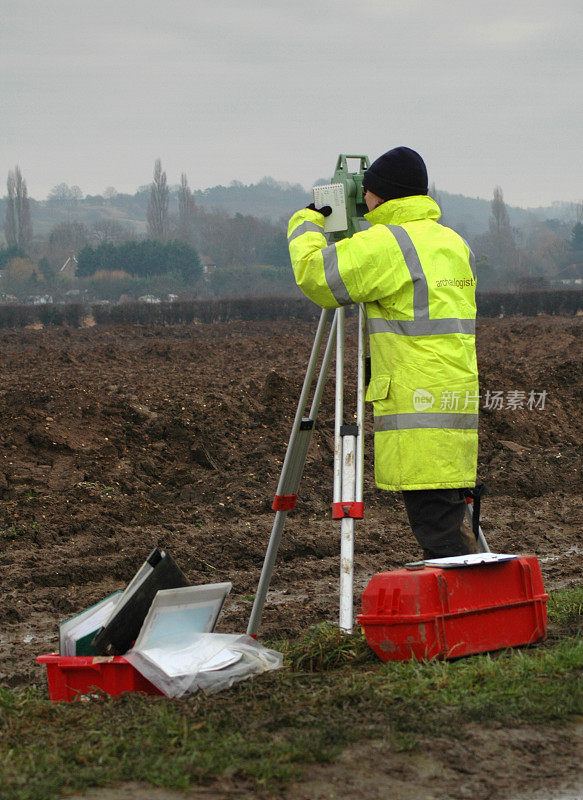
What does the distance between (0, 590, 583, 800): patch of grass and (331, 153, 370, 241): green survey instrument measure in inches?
64.5

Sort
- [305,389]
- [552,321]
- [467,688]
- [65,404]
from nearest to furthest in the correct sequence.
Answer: [467,688]
[305,389]
[65,404]
[552,321]

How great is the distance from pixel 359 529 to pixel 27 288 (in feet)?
207

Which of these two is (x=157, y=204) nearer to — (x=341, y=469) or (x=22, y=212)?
(x=22, y=212)

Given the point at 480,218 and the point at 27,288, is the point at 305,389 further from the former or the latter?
the point at 480,218

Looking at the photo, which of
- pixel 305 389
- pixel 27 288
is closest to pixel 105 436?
pixel 305 389

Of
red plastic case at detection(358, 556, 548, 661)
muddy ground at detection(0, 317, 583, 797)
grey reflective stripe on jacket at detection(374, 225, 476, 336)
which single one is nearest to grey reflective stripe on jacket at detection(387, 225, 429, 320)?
grey reflective stripe on jacket at detection(374, 225, 476, 336)

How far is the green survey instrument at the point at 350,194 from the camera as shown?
3.90 m

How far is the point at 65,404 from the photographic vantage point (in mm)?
9891

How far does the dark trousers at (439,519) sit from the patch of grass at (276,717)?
0.47m

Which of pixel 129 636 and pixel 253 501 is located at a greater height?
pixel 129 636

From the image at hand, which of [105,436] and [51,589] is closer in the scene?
[51,589]

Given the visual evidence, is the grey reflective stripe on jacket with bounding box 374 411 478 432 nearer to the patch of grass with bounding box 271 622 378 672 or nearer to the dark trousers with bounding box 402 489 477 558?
the dark trousers with bounding box 402 489 477 558

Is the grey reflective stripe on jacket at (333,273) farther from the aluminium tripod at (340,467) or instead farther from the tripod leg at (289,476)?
the tripod leg at (289,476)

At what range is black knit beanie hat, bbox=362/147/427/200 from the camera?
12.5ft
